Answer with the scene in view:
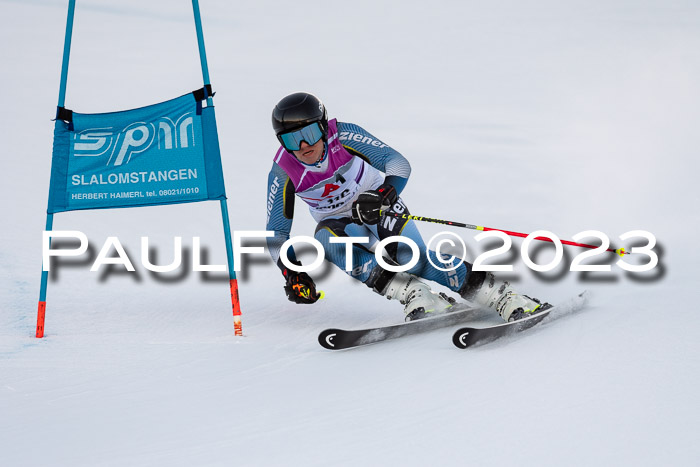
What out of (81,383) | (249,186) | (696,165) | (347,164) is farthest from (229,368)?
(696,165)

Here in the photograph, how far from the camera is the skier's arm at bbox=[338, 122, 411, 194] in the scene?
180 inches

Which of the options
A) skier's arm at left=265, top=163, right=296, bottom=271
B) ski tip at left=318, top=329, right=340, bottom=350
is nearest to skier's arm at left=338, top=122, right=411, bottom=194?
skier's arm at left=265, top=163, right=296, bottom=271

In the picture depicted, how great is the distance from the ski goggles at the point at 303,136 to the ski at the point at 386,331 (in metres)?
1.10

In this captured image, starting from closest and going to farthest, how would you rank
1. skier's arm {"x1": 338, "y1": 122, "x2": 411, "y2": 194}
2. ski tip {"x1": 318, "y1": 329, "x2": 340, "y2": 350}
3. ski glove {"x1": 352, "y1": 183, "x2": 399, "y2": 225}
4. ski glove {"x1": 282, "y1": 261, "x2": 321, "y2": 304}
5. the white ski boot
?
ski tip {"x1": 318, "y1": 329, "x2": 340, "y2": 350}
ski glove {"x1": 352, "y1": 183, "x2": 399, "y2": 225}
the white ski boot
skier's arm {"x1": 338, "y1": 122, "x2": 411, "y2": 194}
ski glove {"x1": 282, "y1": 261, "x2": 321, "y2": 304}

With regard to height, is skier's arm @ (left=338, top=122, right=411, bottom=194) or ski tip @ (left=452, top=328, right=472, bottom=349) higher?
skier's arm @ (left=338, top=122, right=411, bottom=194)

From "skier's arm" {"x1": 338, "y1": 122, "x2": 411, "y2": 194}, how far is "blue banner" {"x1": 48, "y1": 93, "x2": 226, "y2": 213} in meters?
0.81

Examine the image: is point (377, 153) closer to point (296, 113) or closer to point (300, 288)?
point (296, 113)

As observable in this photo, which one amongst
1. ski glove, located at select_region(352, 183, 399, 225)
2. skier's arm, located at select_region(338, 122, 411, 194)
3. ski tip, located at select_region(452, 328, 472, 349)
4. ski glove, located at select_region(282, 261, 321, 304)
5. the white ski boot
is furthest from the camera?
ski glove, located at select_region(282, 261, 321, 304)

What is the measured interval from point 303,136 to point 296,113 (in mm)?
139

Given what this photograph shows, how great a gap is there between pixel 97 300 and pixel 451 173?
15.8ft

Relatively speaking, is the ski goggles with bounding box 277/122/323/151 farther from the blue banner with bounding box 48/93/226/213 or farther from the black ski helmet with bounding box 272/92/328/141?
the blue banner with bounding box 48/93/226/213

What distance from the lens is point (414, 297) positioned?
4500 millimetres

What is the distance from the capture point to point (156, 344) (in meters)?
4.47

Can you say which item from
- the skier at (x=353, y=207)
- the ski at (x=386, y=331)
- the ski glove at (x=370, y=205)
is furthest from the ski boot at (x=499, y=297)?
the ski glove at (x=370, y=205)
